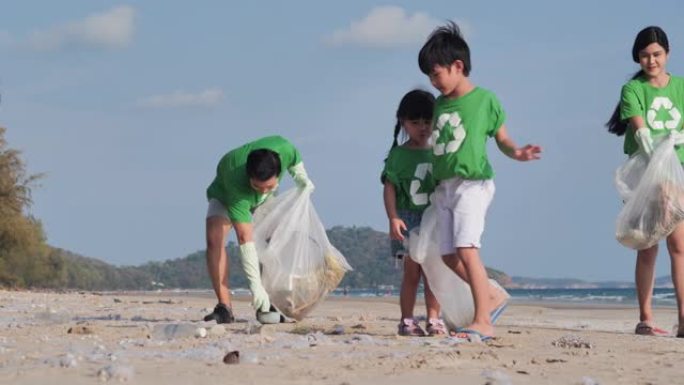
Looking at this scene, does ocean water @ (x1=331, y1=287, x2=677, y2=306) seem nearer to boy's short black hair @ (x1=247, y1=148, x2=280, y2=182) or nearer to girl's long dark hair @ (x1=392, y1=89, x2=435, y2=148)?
boy's short black hair @ (x1=247, y1=148, x2=280, y2=182)

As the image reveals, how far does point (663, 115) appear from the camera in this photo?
695 cm

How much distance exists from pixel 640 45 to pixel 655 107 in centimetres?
43

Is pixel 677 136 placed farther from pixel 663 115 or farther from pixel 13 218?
pixel 13 218

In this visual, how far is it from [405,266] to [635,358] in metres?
1.93

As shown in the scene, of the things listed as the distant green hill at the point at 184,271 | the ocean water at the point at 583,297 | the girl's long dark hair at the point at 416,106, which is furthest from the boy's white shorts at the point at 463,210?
the distant green hill at the point at 184,271

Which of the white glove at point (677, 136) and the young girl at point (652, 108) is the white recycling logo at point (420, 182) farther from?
the white glove at point (677, 136)

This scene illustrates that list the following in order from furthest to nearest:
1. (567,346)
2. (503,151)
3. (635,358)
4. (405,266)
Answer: (405,266), (503,151), (567,346), (635,358)

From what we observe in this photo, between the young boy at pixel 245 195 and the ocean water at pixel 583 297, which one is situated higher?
the young boy at pixel 245 195

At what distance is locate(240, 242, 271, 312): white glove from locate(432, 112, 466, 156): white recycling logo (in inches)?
71.4

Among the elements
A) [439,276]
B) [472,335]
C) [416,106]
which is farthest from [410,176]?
[472,335]

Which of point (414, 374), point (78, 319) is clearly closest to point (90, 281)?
point (78, 319)

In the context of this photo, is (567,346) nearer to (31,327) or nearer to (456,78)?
(456,78)

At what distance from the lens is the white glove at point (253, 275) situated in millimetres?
7422

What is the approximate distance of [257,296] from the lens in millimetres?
7414
